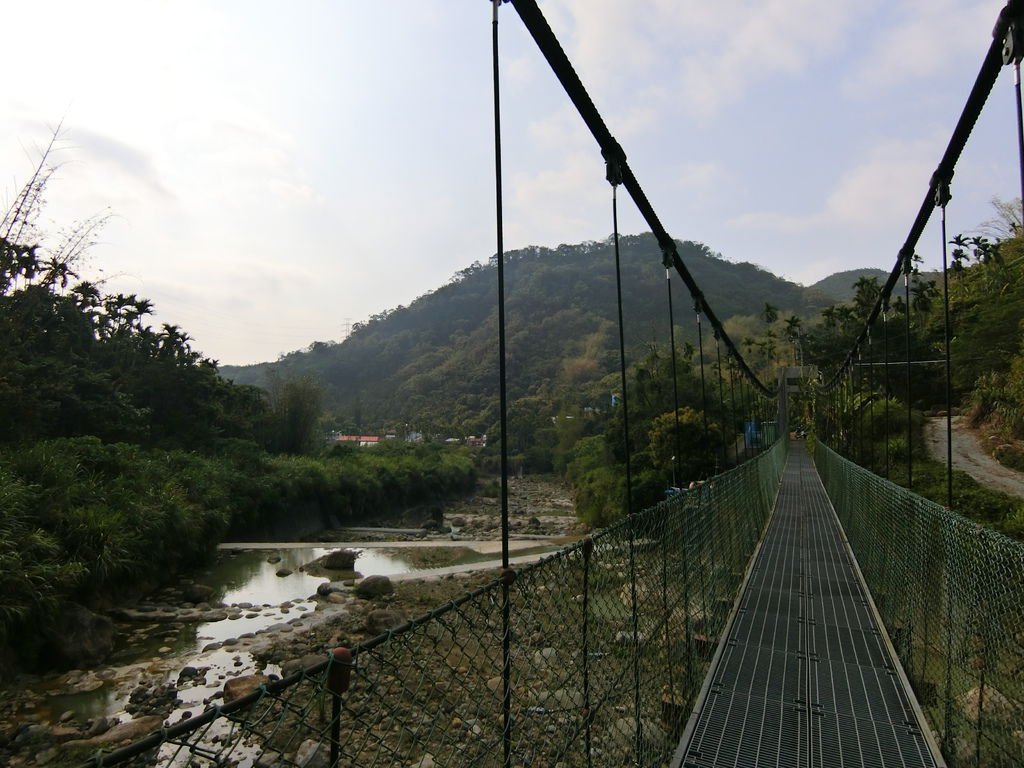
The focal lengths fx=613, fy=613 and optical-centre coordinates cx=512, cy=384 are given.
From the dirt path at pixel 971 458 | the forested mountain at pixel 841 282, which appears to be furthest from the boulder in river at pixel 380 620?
the forested mountain at pixel 841 282

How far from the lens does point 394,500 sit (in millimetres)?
20266

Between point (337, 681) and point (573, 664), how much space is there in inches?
46.2

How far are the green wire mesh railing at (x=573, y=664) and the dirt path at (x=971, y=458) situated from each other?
6982mm

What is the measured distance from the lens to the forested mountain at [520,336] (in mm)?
44156

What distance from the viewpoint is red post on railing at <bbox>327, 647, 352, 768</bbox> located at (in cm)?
75

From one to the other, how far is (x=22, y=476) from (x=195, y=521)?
2.80 m

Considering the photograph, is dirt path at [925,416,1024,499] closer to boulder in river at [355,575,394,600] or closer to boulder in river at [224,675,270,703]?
boulder in river at [355,575,394,600]

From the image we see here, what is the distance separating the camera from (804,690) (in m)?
2.22

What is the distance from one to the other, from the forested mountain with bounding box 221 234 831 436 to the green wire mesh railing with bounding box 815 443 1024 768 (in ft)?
97.4

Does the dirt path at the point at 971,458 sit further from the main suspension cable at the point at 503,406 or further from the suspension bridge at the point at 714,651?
the main suspension cable at the point at 503,406

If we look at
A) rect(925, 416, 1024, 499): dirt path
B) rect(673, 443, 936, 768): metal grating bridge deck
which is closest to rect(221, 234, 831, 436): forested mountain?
rect(925, 416, 1024, 499): dirt path

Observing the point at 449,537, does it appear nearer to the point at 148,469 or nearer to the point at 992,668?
the point at 148,469

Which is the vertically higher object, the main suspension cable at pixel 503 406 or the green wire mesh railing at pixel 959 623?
the main suspension cable at pixel 503 406

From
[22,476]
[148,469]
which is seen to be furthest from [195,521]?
[22,476]
